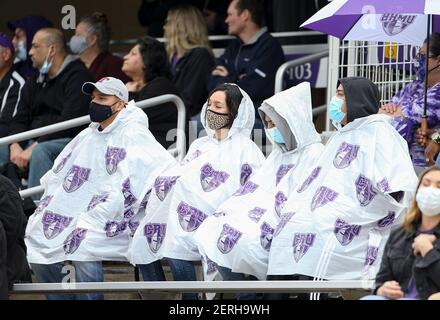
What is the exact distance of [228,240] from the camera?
10.6m

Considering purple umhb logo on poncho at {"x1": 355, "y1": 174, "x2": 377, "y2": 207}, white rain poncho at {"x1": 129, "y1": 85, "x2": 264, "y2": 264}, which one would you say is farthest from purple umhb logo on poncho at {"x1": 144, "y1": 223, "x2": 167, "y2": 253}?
purple umhb logo on poncho at {"x1": 355, "y1": 174, "x2": 377, "y2": 207}

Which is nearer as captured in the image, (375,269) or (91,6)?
(375,269)

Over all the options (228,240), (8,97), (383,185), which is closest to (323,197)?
(383,185)

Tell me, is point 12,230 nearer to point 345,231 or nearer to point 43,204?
point 43,204

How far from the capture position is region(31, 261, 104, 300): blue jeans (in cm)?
1136

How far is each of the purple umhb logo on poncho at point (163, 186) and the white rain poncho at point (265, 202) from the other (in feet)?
1.87

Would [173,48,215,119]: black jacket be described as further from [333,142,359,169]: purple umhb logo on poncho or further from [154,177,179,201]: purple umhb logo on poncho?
[333,142,359,169]: purple umhb logo on poncho

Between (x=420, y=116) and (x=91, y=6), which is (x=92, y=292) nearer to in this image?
(x=420, y=116)

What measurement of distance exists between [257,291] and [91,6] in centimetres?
785

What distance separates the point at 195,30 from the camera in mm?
14211

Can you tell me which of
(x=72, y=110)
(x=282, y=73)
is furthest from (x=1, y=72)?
(x=282, y=73)

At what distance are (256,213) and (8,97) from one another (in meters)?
4.07

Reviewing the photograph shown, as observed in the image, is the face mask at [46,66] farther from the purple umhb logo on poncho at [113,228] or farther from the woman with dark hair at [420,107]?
the woman with dark hair at [420,107]
